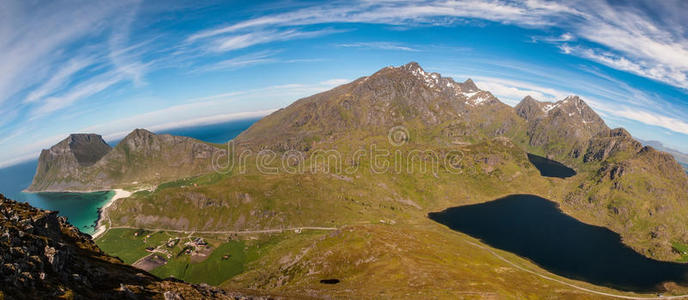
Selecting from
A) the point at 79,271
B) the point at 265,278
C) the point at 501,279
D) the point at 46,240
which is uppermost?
the point at 46,240

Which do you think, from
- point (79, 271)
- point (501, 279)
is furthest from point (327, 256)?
point (79, 271)

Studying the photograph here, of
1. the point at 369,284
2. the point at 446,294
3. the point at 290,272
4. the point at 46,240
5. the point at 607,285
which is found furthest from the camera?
the point at 607,285

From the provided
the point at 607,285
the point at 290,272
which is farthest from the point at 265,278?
the point at 607,285

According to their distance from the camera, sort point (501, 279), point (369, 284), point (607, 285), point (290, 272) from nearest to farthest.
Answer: point (369, 284) → point (501, 279) → point (290, 272) → point (607, 285)

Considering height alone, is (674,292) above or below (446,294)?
below

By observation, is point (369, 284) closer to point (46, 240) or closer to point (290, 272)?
point (290, 272)

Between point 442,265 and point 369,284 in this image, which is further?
point 442,265
